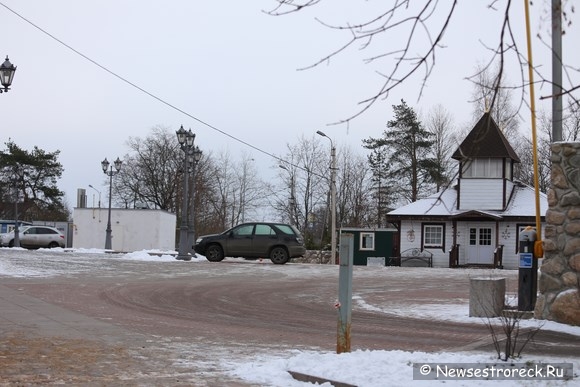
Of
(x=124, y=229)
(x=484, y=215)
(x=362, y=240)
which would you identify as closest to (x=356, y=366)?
(x=484, y=215)

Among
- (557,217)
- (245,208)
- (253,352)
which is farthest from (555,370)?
(245,208)

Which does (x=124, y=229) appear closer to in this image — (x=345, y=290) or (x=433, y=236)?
(x=433, y=236)

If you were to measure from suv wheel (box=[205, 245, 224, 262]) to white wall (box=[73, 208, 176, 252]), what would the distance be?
56.2 feet

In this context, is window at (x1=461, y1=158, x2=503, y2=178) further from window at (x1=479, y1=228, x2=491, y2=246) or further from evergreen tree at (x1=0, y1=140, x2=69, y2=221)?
evergreen tree at (x1=0, y1=140, x2=69, y2=221)

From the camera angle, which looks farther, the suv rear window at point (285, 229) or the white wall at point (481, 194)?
the white wall at point (481, 194)

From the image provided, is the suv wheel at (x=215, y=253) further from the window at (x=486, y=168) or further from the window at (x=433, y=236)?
the window at (x=486, y=168)

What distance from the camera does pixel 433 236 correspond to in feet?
129

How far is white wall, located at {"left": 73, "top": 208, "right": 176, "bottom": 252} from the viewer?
148ft

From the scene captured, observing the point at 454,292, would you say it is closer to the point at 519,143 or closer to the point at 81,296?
the point at 81,296

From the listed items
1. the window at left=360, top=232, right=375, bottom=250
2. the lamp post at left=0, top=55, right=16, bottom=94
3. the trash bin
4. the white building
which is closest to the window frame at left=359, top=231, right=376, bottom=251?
the window at left=360, top=232, right=375, bottom=250

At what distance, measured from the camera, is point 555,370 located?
6.84 metres

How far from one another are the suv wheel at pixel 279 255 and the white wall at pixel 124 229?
62.0 ft

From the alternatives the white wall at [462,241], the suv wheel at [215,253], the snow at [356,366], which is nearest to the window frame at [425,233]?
the white wall at [462,241]

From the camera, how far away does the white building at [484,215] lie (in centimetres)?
3666
